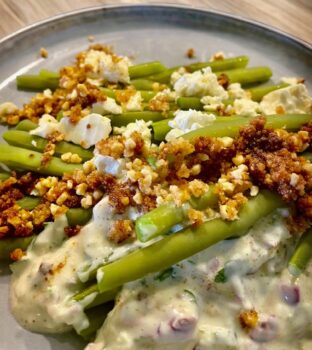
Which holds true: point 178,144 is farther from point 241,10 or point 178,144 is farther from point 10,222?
point 241,10

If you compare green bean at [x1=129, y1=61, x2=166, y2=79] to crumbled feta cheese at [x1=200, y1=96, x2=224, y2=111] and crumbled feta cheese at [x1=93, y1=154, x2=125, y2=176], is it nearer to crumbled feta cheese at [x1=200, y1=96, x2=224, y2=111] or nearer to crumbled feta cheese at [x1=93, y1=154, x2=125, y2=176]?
crumbled feta cheese at [x1=200, y1=96, x2=224, y2=111]

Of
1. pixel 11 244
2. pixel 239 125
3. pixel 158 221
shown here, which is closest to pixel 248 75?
pixel 239 125

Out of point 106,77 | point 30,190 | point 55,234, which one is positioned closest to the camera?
point 55,234

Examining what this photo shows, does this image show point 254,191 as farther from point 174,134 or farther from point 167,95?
point 167,95

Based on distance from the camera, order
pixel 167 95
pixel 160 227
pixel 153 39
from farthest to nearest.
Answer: pixel 153 39 → pixel 167 95 → pixel 160 227

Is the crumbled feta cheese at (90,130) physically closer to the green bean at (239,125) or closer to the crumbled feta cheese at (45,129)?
the crumbled feta cheese at (45,129)

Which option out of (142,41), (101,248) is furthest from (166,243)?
(142,41)
